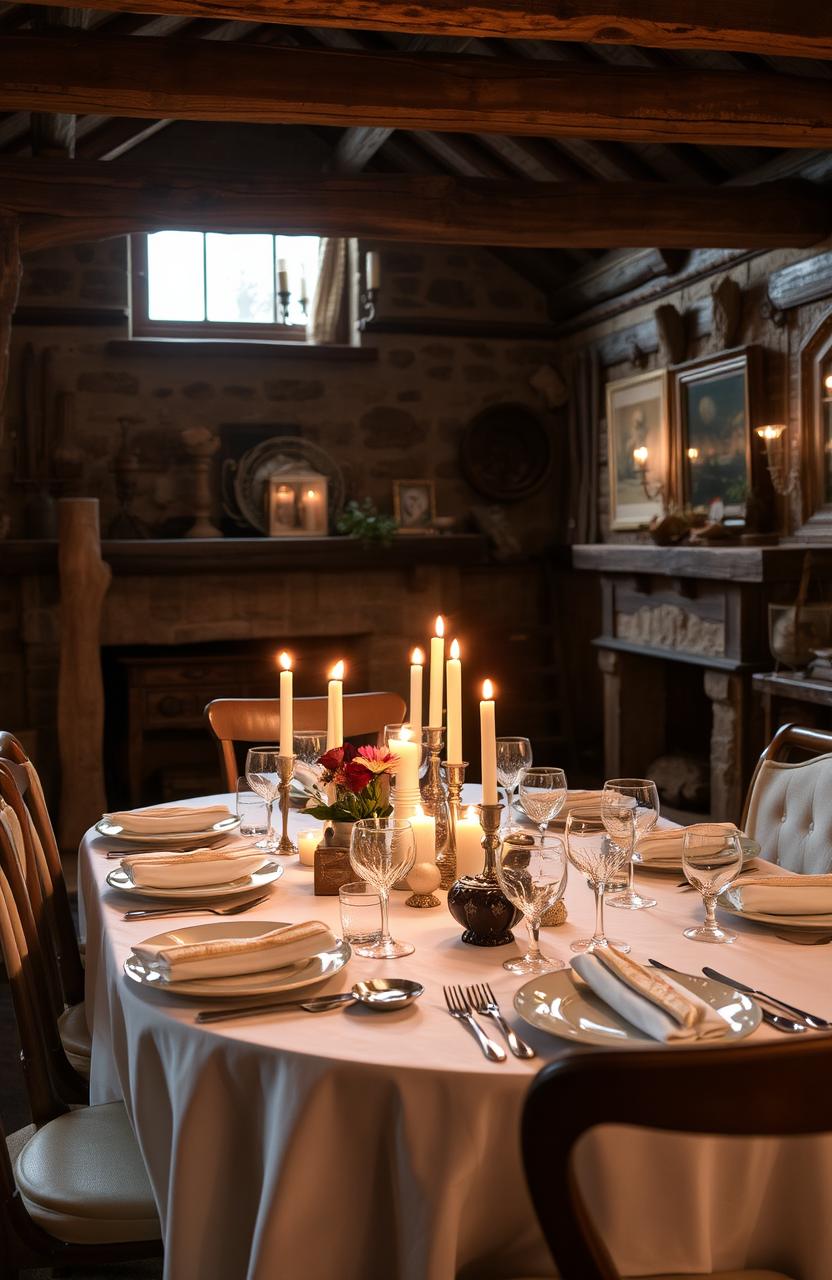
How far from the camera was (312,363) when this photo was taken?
6.84m

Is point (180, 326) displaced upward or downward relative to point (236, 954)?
upward

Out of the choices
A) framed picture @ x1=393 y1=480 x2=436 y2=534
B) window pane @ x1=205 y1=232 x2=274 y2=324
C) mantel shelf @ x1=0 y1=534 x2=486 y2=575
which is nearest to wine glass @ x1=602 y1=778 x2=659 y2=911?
mantel shelf @ x1=0 y1=534 x2=486 y2=575

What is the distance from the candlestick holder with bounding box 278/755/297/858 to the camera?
7.08 feet

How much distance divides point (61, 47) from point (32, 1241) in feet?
10.7

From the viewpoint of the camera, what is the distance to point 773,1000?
1469 mm

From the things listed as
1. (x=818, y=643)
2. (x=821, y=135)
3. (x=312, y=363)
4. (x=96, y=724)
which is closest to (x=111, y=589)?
(x=96, y=724)

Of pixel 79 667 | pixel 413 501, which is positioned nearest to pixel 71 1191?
pixel 79 667

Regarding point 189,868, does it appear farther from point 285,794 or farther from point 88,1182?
point 88,1182

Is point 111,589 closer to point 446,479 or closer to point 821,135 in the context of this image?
point 446,479

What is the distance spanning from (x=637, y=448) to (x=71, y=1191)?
5174 millimetres

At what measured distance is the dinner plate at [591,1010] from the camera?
1347 millimetres

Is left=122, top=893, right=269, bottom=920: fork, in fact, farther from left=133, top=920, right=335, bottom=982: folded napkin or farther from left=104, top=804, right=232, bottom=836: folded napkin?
left=104, top=804, right=232, bottom=836: folded napkin

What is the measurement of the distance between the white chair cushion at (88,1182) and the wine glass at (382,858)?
45cm

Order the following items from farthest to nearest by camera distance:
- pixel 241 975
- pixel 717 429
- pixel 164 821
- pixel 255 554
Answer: pixel 255 554 < pixel 717 429 < pixel 164 821 < pixel 241 975
